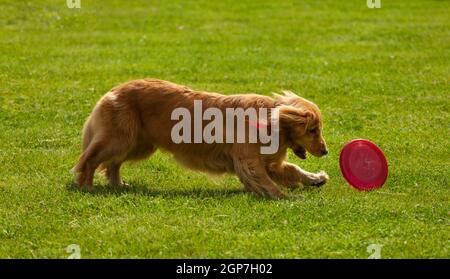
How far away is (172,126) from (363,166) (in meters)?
1.89

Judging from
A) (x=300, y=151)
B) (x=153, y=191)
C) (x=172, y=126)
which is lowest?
(x=153, y=191)

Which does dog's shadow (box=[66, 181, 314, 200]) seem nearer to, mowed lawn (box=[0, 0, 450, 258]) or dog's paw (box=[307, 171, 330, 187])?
mowed lawn (box=[0, 0, 450, 258])

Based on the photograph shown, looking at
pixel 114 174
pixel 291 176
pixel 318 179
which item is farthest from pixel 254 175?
pixel 114 174

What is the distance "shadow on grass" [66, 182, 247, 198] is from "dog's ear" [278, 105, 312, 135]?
764 millimetres

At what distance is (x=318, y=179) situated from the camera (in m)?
8.48

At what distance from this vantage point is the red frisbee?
8289mm

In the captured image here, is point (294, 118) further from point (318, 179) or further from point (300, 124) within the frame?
point (318, 179)

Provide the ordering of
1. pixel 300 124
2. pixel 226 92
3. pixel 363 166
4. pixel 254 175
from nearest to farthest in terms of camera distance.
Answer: pixel 254 175, pixel 300 124, pixel 363 166, pixel 226 92

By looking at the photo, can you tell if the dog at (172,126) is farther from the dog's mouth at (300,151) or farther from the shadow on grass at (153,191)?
the shadow on grass at (153,191)

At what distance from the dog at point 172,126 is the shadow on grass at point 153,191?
0.48 ft

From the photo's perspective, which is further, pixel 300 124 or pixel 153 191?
pixel 153 191

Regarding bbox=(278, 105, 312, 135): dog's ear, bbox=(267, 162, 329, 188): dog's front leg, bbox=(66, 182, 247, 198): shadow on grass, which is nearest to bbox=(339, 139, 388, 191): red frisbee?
bbox=(267, 162, 329, 188): dog's front leg

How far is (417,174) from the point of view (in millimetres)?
8906
